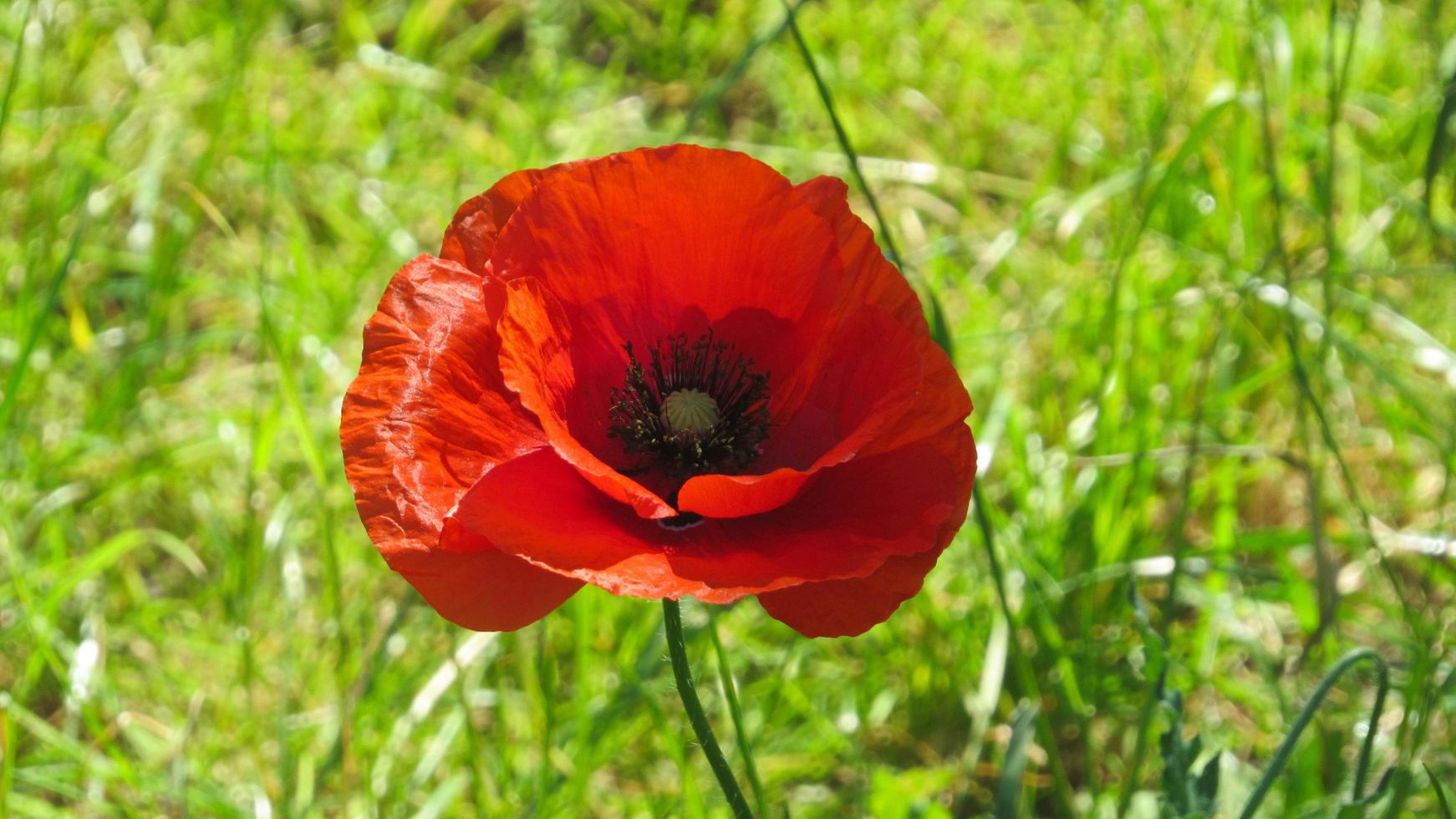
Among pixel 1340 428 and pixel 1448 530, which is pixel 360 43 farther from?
pixel 1448 530

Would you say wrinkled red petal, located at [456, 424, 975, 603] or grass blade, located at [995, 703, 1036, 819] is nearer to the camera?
wrinkled red petal, located at [456, 424, 975, 603]

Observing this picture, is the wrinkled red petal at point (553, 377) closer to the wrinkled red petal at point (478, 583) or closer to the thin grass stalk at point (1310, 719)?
the wrinkled red petal at point (478, 583)

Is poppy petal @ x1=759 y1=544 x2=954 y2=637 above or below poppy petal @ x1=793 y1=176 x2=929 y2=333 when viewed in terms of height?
below

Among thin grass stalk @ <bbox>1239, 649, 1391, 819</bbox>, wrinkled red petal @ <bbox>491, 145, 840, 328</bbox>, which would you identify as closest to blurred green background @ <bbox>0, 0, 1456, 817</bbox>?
thin grass stalk @ <bbox>1239, 649, 1391, 819</bbox>

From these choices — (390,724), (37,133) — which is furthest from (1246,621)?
(37,133)

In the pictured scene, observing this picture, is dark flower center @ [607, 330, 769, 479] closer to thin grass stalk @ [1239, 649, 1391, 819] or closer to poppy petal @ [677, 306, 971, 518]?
poppy petal @ [677, 306, 971, 518]

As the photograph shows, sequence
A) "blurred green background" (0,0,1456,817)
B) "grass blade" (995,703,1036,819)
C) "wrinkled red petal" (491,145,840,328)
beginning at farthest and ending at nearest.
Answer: "blurred green background" (0,0,1456,817) → "grass blade" (995,703,1036,819) → "wrinkled red petal" (491,145,840,328)

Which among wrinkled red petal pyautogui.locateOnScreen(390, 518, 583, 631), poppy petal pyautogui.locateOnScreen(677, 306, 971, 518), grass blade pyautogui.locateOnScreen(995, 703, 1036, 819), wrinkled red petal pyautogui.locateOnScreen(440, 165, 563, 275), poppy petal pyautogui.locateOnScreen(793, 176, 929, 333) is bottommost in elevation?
grass blade pyautogui.locateOnScreen(995, 703, 1036, 819)

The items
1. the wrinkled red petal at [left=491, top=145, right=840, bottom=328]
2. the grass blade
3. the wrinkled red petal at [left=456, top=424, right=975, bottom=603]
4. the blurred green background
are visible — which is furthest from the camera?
the blurred green background
